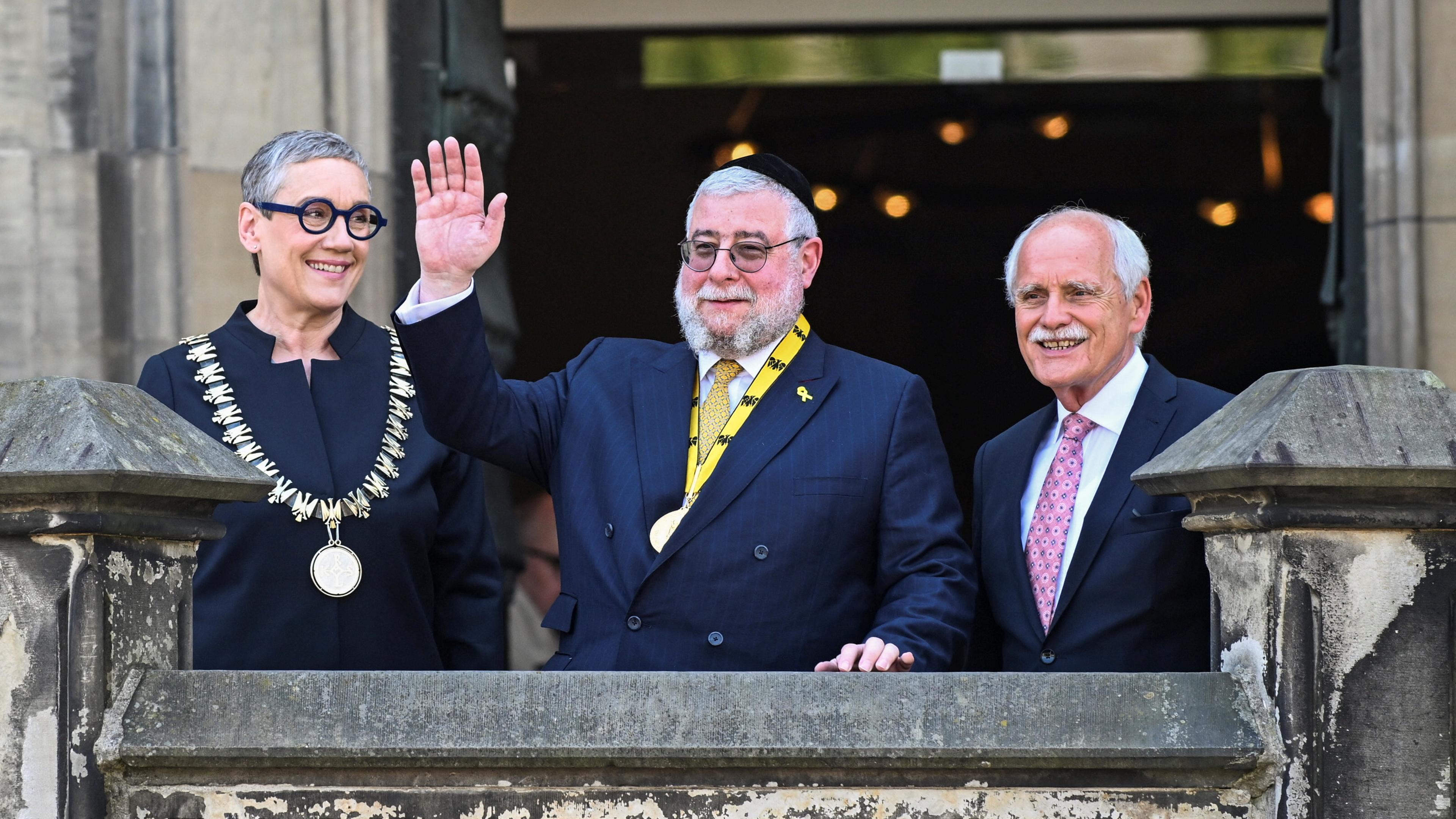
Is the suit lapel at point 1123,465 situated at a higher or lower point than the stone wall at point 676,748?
higher

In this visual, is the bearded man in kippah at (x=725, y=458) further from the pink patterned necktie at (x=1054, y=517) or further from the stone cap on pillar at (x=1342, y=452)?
the stone cap on pillar at (x=1342, y=452)

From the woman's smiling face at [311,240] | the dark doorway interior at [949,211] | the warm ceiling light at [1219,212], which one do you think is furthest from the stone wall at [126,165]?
the warm ceiling light at [1219,212]

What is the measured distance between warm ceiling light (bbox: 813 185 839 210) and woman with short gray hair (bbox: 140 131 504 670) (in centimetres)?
576

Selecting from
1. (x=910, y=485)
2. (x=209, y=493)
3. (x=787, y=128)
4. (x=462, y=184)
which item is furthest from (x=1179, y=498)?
(x=787, y=128)

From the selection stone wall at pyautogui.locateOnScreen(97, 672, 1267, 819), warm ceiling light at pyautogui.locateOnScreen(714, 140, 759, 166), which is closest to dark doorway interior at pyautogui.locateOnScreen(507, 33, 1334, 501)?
warm ceiling light at pyautogui.locateOnScreen(714, 140, 759, 166)

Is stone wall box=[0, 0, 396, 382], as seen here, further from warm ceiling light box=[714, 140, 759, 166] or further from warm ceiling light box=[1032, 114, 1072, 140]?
warm ceiling light box=[1032, 114, 1072, 140]

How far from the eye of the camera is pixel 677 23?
7.16 meters

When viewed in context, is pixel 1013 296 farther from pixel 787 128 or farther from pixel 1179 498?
pixel 787 128

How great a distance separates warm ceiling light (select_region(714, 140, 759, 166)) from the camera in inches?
350

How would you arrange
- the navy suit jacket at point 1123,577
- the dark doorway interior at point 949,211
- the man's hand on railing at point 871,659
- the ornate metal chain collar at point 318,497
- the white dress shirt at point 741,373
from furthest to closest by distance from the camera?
1. the dark doorway interior at point 949,211
2. the white dress shirt at point 741,373
3. the ornate metal chain collar at point 318,497
4. the navy suit jacket at point 1123,577
5. the man's hand on railing at point 871,659

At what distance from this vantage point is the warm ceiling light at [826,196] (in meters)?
9.30

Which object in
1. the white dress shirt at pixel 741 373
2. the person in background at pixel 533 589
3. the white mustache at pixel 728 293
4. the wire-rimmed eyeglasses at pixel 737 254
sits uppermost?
the wire-rimmed eyeglasses at pixel 737 254

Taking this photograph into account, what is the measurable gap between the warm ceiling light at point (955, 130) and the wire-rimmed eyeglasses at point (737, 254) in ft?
18.5

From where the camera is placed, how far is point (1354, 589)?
2.71 meters
